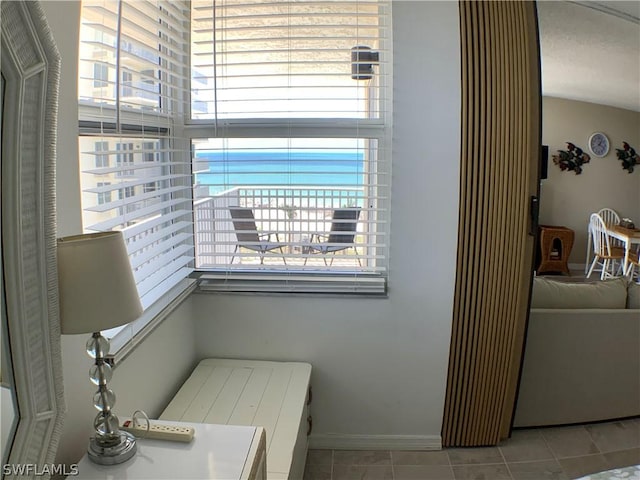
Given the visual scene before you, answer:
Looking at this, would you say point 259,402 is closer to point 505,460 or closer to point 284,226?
point 284,226

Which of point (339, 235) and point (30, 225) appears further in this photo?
point (339, 235)

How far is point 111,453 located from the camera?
4.24ft

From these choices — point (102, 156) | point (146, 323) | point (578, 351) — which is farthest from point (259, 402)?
point (578, 351)

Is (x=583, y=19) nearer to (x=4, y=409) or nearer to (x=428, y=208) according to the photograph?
(x=428, y=208)

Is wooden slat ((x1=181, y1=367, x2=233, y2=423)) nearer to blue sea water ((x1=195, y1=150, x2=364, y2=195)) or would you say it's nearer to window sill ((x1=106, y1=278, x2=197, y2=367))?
window sill ((x1=106, y1=278, x2=197, y2=367))

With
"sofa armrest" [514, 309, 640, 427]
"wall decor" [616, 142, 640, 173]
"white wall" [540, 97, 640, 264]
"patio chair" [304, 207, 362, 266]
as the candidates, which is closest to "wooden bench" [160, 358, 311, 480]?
"patio chair" [304, 207, 362, 266]

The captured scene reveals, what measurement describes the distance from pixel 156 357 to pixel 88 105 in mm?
982

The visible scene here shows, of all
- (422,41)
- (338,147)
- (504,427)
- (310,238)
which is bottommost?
(504,427)

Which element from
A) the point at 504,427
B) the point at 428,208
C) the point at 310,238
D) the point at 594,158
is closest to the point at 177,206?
the point at 310,238

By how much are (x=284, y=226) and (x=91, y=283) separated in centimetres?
139

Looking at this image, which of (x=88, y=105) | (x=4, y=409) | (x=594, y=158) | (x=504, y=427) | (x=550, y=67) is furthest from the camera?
(x=594, y=158)

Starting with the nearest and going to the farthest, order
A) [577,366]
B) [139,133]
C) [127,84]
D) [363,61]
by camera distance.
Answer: [127,84]
[139,133]
[363,61]
[577,366]

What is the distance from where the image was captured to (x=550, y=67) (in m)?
2.99

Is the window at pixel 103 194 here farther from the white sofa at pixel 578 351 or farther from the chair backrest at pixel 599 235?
the chair backrest at pixel 599 235
